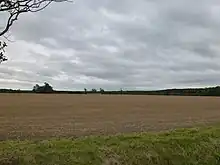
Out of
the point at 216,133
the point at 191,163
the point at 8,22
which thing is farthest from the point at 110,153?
the point at 216,133

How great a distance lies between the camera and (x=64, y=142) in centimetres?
1356

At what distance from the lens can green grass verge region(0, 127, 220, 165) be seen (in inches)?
452

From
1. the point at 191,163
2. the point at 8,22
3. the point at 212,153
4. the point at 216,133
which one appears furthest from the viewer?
the point at 216,133

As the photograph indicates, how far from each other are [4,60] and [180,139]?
22.8ft

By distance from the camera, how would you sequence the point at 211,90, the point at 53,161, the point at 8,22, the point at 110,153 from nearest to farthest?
1. the point at 8,22
2. the point at 53,161
3. the point at 110,153
4. the point at 211,90

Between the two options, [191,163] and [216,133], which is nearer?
[191,163]

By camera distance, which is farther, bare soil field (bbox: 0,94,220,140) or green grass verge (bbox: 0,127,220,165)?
bare soil field (bbox: 0,94,220,140)

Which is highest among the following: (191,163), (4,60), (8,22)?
(8,22)

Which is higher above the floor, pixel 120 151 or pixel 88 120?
pixel 120 151

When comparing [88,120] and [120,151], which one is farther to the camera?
[88,120]

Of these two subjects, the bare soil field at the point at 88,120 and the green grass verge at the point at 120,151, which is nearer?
the green grass verge at the point at 120,151

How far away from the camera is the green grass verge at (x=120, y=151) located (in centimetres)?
1147

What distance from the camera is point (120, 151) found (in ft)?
41.1

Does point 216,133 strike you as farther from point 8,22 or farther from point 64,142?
point 8,22
